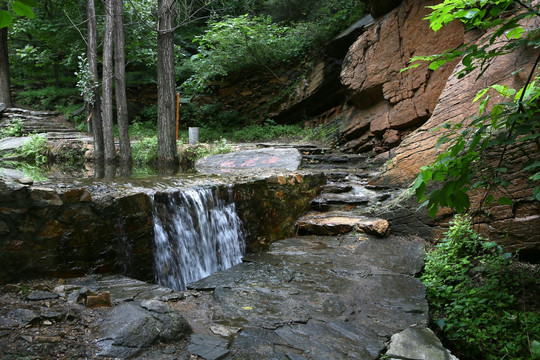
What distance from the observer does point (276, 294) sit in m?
3.32

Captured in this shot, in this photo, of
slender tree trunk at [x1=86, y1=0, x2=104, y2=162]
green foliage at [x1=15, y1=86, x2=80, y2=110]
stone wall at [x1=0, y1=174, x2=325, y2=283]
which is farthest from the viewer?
green foliage at [x1=15, y1=86, x2=80, y2=110]

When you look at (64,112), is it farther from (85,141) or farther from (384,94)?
(384,94)

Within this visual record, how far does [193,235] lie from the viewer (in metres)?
4.53

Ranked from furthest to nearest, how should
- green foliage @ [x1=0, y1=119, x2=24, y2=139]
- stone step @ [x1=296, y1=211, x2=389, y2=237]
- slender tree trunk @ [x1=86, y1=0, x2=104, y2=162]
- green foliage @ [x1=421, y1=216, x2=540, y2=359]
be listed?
green foliage @ [x1=0, y1=119, x2=24, y2=139] → slender tree trunk @ [x1=86, y1=0, x2=104, y2=162] → stone step @ [x1=296, y1=211, x2=389, y2=237] → green foliage @ [x1=421, y1=216, x2=540, y2=359]

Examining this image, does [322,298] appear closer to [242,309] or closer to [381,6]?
[242,309]

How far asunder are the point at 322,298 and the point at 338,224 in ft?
7.04

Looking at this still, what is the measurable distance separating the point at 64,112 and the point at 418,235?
18.5m

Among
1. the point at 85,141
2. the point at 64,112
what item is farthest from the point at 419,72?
the point at 64,112

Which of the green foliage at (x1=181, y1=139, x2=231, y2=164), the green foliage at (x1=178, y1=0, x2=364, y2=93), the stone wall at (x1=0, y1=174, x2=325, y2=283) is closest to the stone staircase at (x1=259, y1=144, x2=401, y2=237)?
the stone wall at (x1=0, y1=174, x2=325, y2=283)

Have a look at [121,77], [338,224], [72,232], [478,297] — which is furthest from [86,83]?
[478,297]

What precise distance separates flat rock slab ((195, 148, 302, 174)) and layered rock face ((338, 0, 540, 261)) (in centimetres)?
230

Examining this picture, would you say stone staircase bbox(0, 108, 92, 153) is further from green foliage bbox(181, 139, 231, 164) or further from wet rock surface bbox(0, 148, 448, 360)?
wet rock surface bbox(0, 148, 448, 360)

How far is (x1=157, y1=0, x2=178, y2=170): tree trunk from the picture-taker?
335 inches

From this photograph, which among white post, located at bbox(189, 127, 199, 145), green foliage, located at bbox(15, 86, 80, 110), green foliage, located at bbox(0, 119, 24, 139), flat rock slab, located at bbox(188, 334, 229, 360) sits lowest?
flat rock slab, located at bbox(188, 334, 229, 360)
